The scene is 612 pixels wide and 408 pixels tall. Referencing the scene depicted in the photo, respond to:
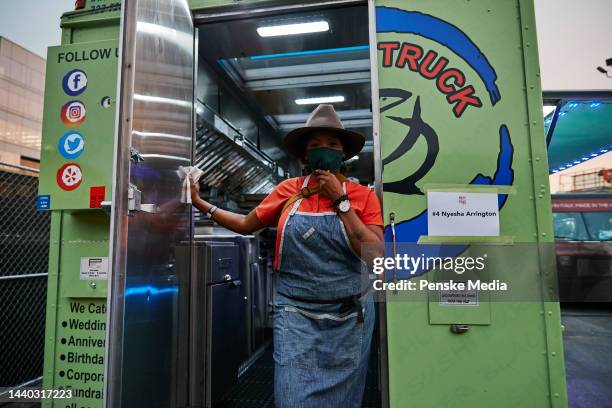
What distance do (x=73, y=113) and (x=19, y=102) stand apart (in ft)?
43.5

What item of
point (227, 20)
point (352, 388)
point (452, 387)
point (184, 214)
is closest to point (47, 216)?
point (184, 214)

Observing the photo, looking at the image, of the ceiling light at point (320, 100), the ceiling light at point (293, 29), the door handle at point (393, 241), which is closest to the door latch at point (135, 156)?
the door handle at point (393, 241)

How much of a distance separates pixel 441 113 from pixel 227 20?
5.16ft

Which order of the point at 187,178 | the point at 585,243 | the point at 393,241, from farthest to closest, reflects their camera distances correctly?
the point at 585,243 < the point at 187,178 < the point at 393,241

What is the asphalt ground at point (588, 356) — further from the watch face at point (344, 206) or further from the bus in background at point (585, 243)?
the watch face at point (344, 206)

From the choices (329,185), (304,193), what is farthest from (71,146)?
(329,185)

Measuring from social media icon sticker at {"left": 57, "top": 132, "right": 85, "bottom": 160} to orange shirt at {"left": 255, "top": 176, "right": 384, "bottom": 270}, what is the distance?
1.33 meters

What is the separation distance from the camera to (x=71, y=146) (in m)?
2.49

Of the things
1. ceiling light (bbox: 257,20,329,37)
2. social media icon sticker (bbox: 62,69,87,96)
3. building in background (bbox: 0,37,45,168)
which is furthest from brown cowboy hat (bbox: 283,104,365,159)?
building in background (bbox: 0,37,45,168)

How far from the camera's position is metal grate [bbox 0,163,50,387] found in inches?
161

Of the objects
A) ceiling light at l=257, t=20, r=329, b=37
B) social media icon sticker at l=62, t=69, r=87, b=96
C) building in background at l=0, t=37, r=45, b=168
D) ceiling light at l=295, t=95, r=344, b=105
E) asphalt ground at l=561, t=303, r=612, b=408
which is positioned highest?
building in background at l=0, t=37, r=45, b=168

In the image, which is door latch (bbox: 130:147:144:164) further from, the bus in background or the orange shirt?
the bus in background

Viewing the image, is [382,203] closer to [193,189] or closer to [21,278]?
[193,189]

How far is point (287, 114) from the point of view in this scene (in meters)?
6.28
